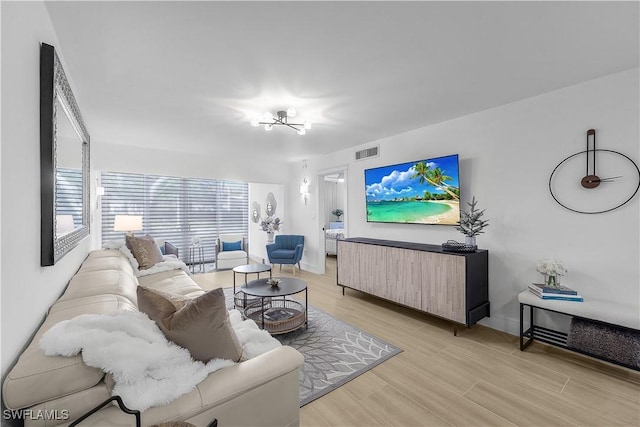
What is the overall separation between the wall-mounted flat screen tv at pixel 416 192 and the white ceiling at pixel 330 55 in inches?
26.1

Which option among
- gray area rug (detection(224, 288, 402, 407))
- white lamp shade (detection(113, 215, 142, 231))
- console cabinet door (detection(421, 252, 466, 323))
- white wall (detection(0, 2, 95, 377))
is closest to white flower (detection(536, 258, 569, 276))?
console cabinet door (detection(421, 252, 466, 323))

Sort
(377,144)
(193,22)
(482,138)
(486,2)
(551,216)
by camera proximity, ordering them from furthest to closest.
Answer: (377,144) < (482,138) < (551,216) < (193,22) < (486,2)

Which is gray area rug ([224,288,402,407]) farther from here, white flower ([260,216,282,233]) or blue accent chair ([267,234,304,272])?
white flower ([260,216,282,233])

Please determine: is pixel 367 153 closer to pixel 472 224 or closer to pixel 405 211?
pixel 405 211

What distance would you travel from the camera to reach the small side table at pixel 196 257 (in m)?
6.49

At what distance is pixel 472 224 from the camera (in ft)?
9.86

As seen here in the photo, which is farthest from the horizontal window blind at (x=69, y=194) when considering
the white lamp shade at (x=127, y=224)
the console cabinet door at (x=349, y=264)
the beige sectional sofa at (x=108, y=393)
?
the console cabinet door at (x=349, y=264)

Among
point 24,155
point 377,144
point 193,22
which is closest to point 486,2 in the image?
point 193,22

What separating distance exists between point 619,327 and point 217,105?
4027mm

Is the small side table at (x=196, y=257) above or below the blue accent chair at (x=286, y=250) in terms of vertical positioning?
below

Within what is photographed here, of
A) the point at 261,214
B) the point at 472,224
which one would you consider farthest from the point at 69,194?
the point at 261,214

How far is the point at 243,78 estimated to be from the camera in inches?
90.5

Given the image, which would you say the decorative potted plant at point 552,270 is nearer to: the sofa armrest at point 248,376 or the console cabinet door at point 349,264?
the console cabinet door at point 349,264

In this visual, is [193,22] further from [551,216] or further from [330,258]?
[330,258]
